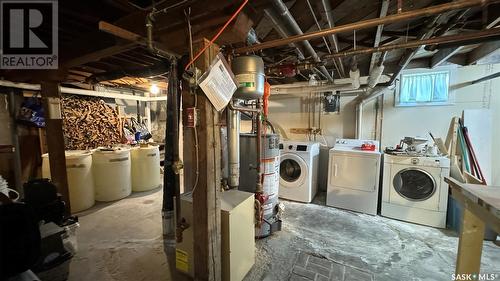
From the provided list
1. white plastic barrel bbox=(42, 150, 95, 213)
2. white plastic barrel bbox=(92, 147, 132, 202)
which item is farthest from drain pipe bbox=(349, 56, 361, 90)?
white plastic barrel bbox=(42, 150, 95, 213)

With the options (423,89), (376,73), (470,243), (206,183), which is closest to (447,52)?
(376,73)

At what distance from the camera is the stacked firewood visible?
3720 millimetres

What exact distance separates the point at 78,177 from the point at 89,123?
1.47 metres

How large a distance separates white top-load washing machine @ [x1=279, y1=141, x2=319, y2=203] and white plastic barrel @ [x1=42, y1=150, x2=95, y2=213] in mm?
3093

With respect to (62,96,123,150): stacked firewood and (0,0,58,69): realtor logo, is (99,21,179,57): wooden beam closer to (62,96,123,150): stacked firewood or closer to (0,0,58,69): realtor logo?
(0,0,58,69): realtor logo

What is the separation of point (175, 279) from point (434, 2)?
3140 mm

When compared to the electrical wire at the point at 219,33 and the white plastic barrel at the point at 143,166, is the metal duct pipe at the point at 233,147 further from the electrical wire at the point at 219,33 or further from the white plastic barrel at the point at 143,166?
the white plastic barrel at the point at 143,166

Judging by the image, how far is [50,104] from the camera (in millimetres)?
2516

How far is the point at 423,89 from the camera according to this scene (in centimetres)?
329

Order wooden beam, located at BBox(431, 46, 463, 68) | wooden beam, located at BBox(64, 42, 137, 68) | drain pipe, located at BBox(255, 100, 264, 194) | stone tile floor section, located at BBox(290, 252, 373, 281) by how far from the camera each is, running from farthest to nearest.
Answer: wooden beam, located at BBox(431, 46, 463, 68) → drain pipe, located at BBox(255, 100, 264, 194) → stone tile floor section, located at BBox(290, 252, 373, 281) → wooden beam, located at BBox(64, 42, 137, 68)

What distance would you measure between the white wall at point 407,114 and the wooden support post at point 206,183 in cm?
316

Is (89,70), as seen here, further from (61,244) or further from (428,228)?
(428,228)

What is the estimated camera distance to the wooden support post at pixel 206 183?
4.47 ft

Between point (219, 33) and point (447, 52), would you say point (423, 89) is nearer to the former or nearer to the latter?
point (447, 52)
